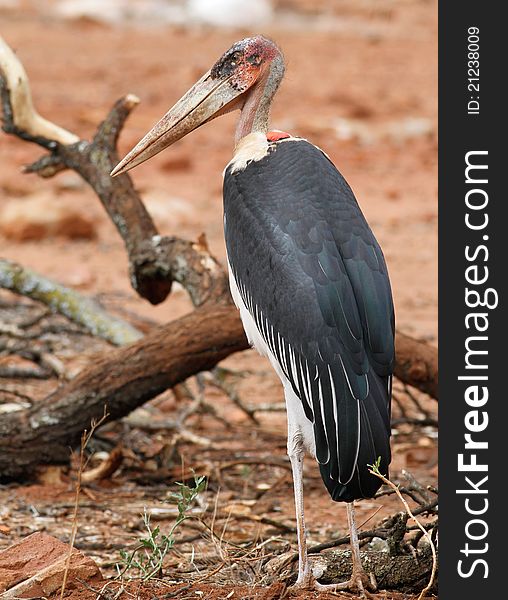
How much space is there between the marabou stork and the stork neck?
1.15 feet

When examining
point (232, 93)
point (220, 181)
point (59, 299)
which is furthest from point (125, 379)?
point (220, 181)

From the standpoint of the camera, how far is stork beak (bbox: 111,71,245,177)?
169 inches

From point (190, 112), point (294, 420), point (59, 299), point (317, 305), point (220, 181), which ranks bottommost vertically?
point (294, 420)

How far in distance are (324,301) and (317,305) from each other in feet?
0.09

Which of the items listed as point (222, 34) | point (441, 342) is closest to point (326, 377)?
point (441, 342)

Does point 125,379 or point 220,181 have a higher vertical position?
point 220,181

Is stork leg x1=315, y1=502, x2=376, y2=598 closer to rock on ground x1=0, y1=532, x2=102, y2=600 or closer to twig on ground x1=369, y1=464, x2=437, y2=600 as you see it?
twig on ground x1=369, y1=464, x2=437, y2=600

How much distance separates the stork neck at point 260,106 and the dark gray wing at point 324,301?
538 mm

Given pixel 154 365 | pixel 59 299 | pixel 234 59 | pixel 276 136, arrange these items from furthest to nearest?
1. pixel 59 299
2. pixel 154 365
3. pixel 234 59
4. pixel 276 136

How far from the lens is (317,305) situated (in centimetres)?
353

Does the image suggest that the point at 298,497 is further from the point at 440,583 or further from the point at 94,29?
the point at 94,29

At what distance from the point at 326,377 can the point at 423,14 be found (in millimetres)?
17526

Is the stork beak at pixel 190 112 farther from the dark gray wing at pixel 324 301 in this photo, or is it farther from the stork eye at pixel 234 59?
the dark gray wing at pixel 324 301

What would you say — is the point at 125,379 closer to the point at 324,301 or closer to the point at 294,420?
the point at 294,420
